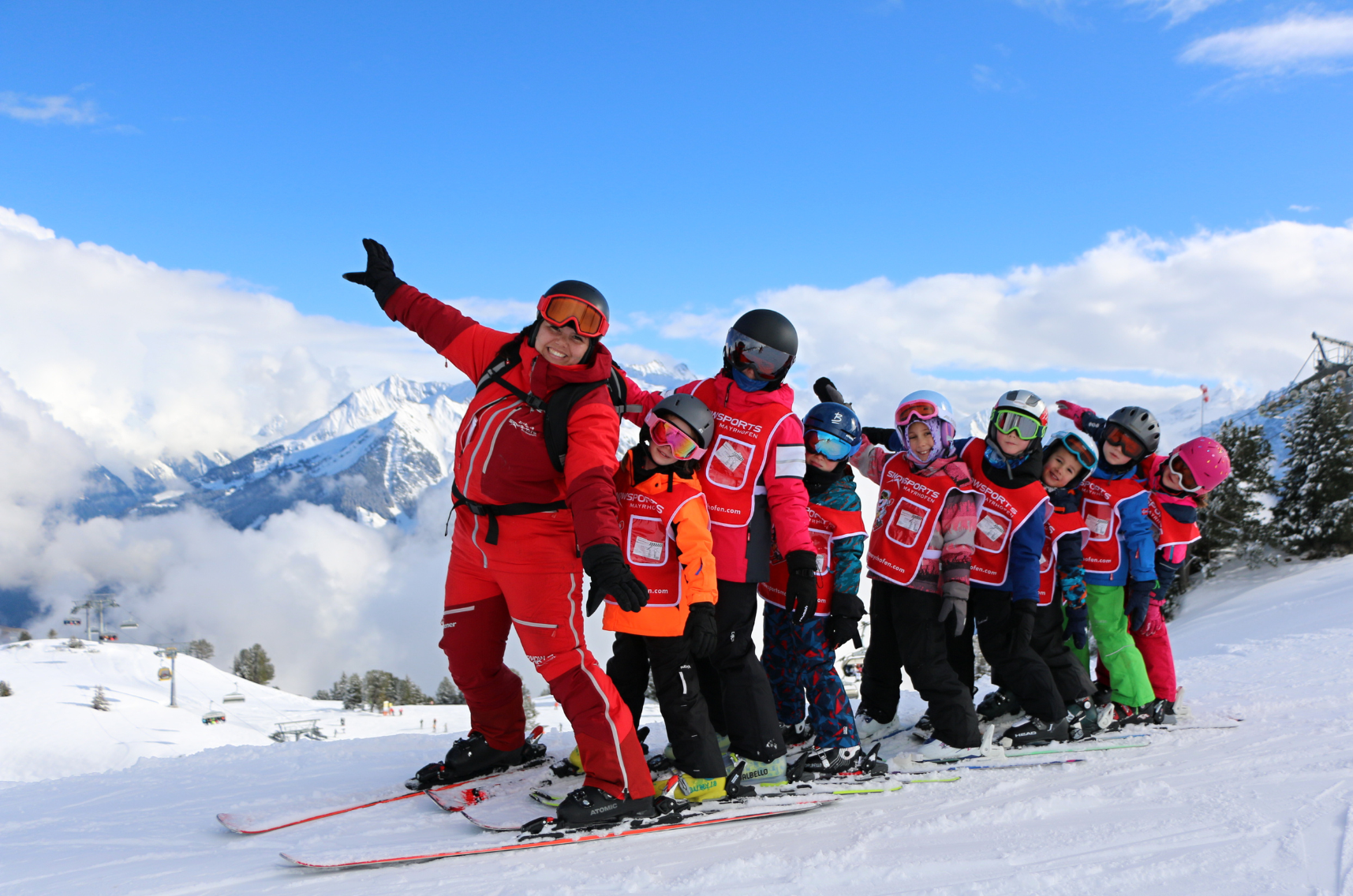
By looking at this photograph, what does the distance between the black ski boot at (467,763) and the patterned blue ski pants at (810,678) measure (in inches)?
64.6

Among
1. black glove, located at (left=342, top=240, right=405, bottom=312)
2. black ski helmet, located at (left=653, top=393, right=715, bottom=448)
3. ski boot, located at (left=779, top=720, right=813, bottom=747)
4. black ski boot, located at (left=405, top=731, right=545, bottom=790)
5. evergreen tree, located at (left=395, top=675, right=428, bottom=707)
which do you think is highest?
black glove, located at (left=342, top=240, right=405, bottom=312)

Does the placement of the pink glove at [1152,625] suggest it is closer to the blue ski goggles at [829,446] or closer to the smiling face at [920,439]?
the smiling face at [920,439]

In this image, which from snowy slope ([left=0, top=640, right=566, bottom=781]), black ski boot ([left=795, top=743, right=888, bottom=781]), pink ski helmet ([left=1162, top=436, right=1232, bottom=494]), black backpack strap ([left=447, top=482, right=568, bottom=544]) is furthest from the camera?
snowy slope ([left=0, top=640, right=566, bottom=781])

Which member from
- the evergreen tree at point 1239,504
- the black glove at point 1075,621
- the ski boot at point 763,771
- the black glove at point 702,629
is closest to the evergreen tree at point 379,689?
the evergreen tree at point 1239,504

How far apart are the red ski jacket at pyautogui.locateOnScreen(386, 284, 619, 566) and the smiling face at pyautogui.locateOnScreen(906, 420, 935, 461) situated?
2165mm

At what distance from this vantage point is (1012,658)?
547cm

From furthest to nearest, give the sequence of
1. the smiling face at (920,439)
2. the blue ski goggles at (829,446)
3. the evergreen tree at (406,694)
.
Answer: the evergreen tree at (406,694)
the smiling face at (920,439)
the blue ski goggles at (829,446)

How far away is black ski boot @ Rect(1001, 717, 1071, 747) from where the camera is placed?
539cm

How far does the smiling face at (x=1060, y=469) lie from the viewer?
18.7ft

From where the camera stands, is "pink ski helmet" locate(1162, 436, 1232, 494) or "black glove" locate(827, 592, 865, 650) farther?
"pink ski helmet" locate(1162, 436, 1232, 494)

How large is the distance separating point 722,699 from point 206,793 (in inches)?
124

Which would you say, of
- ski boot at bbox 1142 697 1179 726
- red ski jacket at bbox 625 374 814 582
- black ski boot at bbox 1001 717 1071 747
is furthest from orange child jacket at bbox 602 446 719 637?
ski boot at bbox 1142 697 1179 726

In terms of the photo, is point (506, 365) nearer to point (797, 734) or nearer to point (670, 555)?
point (670, 555)

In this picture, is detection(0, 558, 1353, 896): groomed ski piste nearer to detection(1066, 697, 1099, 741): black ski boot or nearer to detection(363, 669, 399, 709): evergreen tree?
detection(1066, 697, 1099, 741): black ski boot
